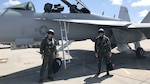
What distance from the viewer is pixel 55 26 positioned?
8.38 meters

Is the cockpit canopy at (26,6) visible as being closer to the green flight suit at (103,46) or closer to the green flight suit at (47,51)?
the green flight suit at (47,51)

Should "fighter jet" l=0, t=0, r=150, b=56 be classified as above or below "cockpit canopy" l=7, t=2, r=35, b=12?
below

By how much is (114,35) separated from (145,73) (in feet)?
9.44

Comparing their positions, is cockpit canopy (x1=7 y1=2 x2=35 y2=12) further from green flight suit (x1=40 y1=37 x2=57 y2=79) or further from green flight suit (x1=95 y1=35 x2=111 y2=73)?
green flight suit (x1=95 y1=35 x2=111 y2=73)

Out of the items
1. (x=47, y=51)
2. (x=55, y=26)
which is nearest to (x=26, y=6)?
(x=55, y=26)

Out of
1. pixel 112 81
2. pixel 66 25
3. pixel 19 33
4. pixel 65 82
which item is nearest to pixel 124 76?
pixel 112 81

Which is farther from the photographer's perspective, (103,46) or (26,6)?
(26,6)

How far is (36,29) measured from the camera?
7953 mm

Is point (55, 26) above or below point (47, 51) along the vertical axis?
above

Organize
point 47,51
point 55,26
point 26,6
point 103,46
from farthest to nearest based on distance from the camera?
1. point 55,26
2. point 26,6
3. point 103,46
4. point 47,51

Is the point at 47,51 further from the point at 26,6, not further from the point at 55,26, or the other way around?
the point at 26,6

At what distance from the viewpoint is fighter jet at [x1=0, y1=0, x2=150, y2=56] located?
24.2ft

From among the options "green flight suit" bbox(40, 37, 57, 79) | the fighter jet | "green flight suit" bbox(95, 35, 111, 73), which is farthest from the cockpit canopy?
"green flight suit" bbox(95, 35, 111, 73)

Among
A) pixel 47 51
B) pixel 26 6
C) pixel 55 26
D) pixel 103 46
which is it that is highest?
pixel 26 6
